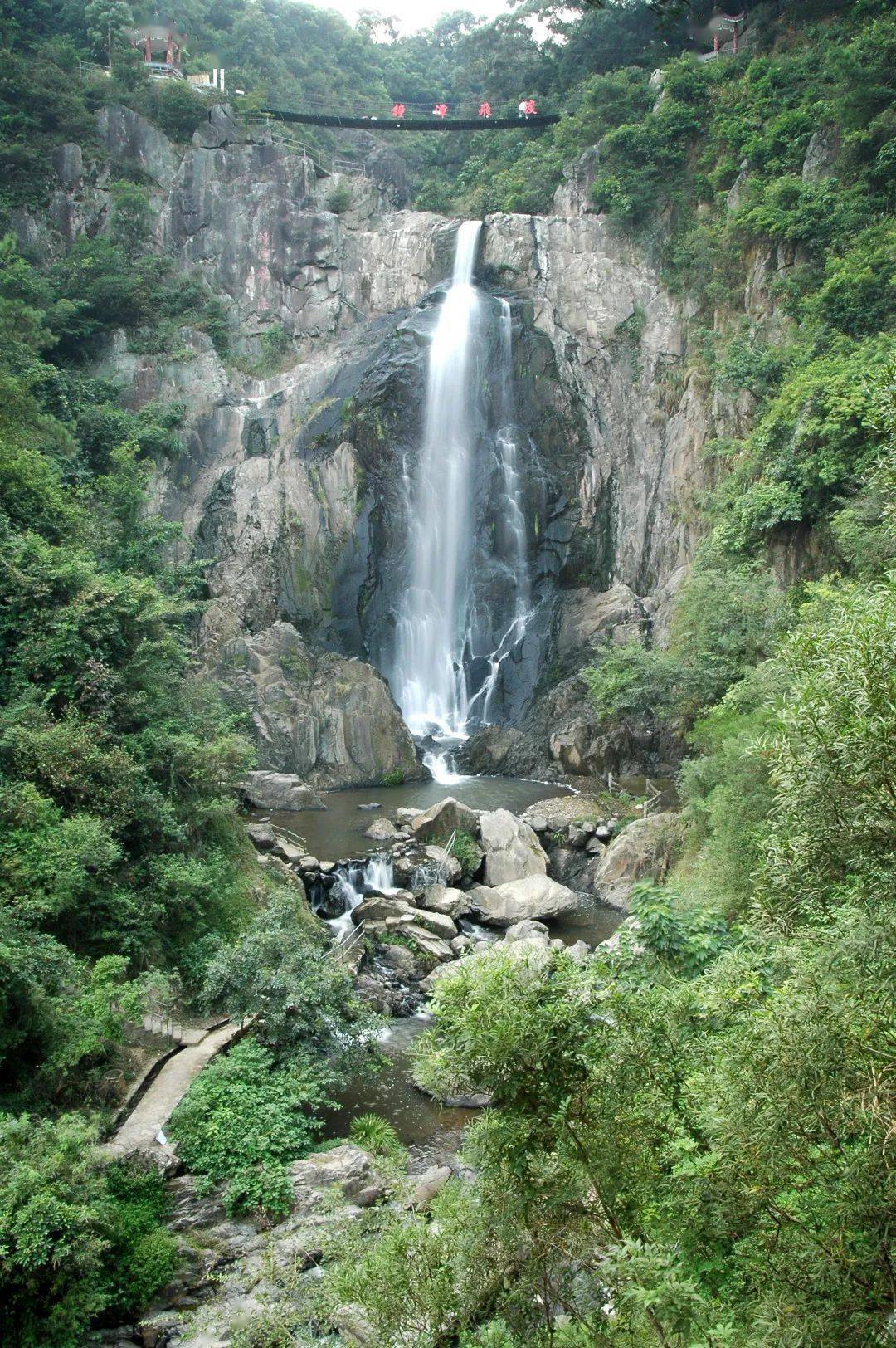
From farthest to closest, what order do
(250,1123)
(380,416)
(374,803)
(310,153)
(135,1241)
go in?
(310,153) → (380,416) → (374,803) → (250,1123) → (135,1241)

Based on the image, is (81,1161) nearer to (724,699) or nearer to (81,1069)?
(81,1069)

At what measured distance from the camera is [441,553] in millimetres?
30188

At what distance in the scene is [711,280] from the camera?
27938mm

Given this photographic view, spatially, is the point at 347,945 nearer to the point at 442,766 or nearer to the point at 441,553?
the point at 442,766

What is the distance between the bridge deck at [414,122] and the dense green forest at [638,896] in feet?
26.7

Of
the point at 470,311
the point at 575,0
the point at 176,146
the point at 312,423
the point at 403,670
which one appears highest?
the point at 575,0

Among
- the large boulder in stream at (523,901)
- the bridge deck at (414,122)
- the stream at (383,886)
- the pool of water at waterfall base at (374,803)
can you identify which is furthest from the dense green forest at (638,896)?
the bridge deck at (414,122)

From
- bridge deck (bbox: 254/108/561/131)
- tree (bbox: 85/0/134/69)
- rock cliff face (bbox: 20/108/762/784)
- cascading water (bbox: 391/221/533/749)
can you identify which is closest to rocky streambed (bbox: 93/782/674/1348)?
cascading water (bbox: 391/221/533/749)

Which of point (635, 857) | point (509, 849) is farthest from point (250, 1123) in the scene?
point (635, 857)

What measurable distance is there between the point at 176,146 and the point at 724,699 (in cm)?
3262

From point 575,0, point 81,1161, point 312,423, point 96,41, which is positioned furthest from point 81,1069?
point 575,0

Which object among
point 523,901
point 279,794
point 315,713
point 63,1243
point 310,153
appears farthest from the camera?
point 310,153

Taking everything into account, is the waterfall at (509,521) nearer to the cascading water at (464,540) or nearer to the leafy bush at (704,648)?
the cascading water at (464,540)

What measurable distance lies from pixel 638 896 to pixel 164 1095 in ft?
18.3
